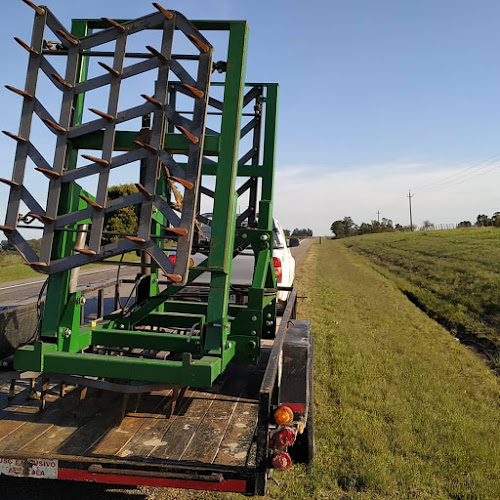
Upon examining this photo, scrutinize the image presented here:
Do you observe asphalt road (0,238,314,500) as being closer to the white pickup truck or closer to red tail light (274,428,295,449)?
red tail light (274,428,295,449)

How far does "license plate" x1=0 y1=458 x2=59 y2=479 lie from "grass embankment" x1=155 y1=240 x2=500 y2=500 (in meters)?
1.00

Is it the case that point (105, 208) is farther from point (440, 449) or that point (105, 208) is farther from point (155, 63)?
point (440, 449)

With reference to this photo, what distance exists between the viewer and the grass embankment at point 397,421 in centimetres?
398

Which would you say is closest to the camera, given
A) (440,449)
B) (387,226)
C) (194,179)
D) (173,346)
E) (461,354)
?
(194,179)

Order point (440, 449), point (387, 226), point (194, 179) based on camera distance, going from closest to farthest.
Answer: point (194, 179), point (440, 449), point (387, 226)

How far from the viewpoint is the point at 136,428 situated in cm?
340

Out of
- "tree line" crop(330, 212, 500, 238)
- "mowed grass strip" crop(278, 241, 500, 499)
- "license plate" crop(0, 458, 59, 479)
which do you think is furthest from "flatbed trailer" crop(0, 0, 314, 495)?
"tree line" crop(330, 212, 500, 238)

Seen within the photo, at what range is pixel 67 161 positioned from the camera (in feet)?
11.4

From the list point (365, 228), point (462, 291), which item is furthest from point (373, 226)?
point (462, 291)

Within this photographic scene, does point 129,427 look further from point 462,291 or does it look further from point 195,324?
point 462,291

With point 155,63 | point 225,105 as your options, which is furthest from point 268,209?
point 155,63

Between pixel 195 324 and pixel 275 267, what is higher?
pixel 275 267

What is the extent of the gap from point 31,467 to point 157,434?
0.80m

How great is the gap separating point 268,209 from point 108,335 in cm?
216
